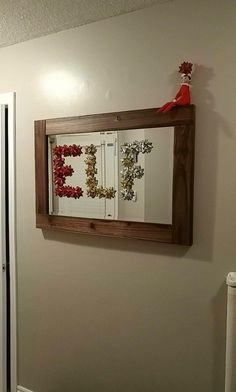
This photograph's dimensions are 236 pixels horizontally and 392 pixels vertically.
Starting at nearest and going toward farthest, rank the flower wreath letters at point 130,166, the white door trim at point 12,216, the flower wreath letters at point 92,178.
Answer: the flower wreath letters at point 130,166
the flower wreath letters at point 92,178
the white door trim at point 12,216

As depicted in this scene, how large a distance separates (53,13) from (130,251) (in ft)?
4.02

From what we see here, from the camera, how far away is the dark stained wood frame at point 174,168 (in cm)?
132

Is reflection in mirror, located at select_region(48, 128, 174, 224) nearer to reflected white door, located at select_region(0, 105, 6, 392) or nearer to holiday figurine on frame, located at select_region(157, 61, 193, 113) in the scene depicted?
holiday figurine on frame, located at select_region(157, 61, 193, 113)

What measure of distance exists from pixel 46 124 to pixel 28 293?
1.04 metres

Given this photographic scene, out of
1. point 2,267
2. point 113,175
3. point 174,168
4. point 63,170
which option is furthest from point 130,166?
point 2,267

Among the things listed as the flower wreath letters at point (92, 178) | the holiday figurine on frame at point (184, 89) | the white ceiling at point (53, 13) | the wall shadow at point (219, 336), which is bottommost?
the wall shadow at point (219, 336)

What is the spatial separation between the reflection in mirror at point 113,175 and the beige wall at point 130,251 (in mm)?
140

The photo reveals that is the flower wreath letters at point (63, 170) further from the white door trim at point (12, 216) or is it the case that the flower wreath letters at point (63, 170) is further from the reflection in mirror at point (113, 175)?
the white door trim at point (12, 216)

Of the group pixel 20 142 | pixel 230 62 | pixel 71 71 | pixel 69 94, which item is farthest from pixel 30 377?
pixel 230 62

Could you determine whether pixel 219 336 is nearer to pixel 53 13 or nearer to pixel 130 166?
pixel 130 166

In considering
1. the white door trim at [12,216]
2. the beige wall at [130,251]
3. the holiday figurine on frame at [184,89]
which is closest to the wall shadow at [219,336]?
the beige wall at [130,251]

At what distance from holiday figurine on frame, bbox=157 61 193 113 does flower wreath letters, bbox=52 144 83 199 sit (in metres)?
0.54

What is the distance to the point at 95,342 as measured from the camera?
65.0 inches

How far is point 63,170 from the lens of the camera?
165cm
